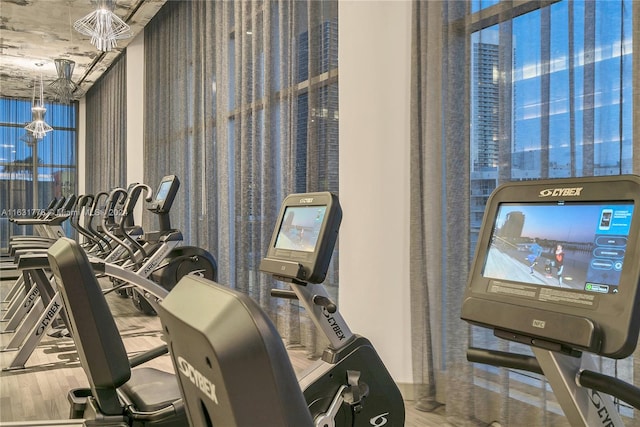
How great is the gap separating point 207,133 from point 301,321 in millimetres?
2620

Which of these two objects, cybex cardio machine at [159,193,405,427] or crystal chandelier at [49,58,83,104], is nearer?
cybex cardio machine at [159,193,405,427]

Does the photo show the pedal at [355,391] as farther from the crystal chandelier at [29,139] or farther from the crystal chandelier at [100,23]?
the crystal chandelier at [29,139]

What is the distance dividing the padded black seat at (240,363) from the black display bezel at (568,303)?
0.74 metres

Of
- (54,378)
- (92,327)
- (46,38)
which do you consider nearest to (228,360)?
(92,327)

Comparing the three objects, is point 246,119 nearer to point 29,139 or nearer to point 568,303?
point 29,139

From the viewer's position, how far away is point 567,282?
1262 millimetres

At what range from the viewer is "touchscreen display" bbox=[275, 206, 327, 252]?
2191 mm

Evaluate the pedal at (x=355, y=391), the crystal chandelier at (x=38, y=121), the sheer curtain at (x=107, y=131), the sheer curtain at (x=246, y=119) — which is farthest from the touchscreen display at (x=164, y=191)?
the sheer curtain at (x=107, y=131)

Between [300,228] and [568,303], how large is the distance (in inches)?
47.5

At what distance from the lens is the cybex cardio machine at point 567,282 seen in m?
1.15

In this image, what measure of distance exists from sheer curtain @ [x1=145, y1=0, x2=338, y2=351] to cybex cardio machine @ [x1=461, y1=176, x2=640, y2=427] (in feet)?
9.24

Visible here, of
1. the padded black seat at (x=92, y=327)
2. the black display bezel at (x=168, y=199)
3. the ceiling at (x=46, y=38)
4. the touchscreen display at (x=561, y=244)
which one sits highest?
the ceiling at (x=46, y=38)

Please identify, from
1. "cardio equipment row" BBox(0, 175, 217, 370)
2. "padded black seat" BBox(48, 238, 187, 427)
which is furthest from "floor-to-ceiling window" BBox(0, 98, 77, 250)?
"padded black seat" BBox(48, 238, 187, 427)

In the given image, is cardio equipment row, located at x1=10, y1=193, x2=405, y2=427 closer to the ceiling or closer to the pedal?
the pedal
